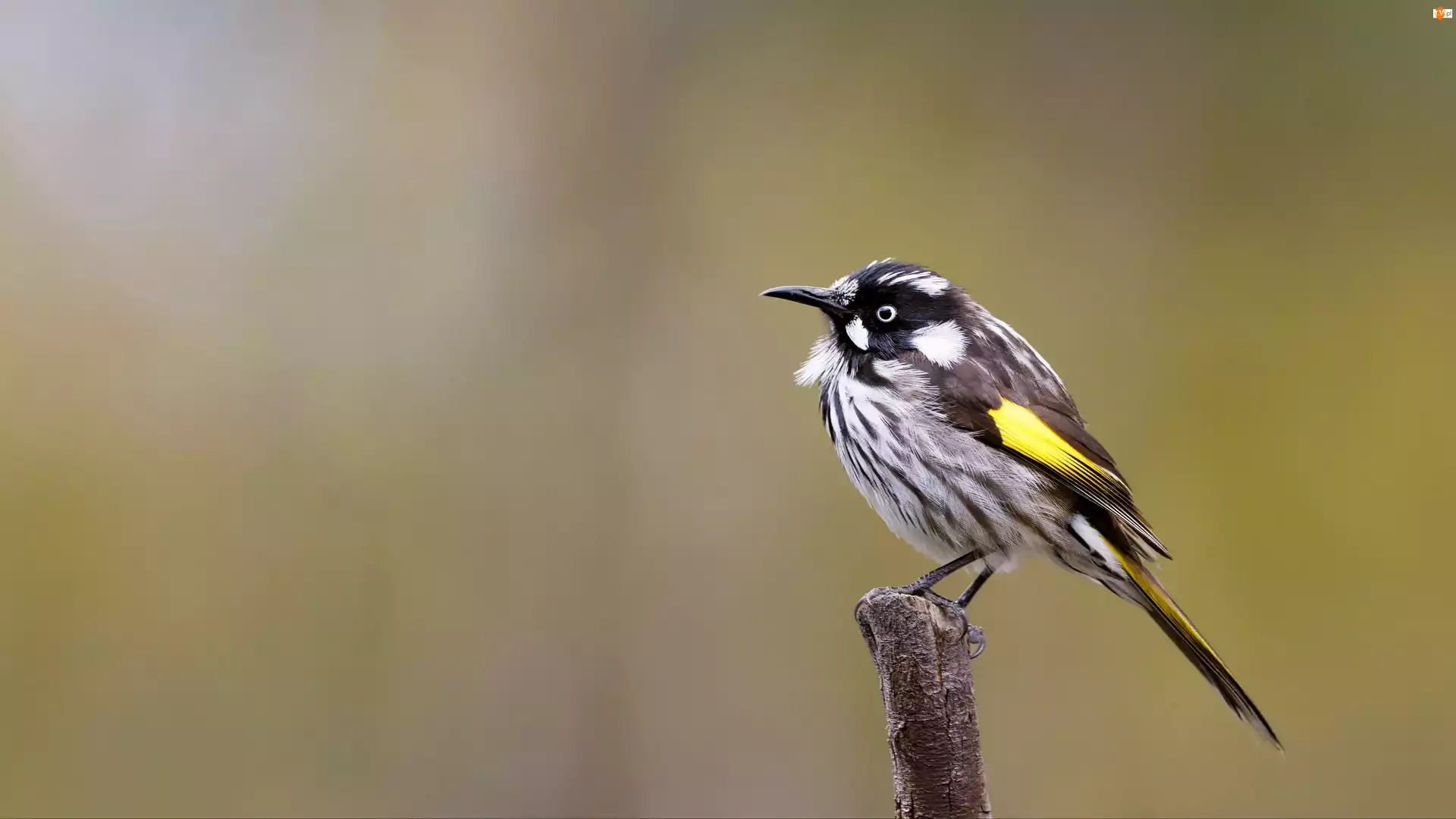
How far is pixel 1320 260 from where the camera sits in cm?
493

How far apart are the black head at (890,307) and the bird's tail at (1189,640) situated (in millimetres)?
823

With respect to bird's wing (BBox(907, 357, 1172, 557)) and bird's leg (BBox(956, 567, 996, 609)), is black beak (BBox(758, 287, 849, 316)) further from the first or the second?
bird's leg (BBox(956, 567, 996, 609))

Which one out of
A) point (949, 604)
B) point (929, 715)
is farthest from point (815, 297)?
point (929, 715)

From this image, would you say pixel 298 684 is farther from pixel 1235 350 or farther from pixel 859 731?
pixel 1235 350

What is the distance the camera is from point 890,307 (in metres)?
3.20

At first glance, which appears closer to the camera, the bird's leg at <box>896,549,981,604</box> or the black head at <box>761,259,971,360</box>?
the bird's leg at <box>896,549,981,604</box>

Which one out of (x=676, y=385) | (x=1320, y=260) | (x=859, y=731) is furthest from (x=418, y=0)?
(x=1320, y=260)

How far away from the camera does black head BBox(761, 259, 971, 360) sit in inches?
125

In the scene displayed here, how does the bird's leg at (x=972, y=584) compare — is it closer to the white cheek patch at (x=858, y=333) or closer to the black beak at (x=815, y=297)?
the white cheek patch at (x=858, y=333)

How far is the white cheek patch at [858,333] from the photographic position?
321cm

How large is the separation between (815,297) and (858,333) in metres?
0.17

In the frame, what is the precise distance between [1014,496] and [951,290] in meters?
0.69

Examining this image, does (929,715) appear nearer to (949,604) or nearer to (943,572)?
(949,604)

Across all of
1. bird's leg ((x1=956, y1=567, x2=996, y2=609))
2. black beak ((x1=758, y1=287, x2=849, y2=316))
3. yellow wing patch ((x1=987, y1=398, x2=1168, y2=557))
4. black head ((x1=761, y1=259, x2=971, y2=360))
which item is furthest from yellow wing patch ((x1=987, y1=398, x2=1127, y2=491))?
black beak ((x1=758, y1=287, x2=849, y2=316))
